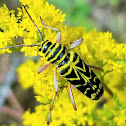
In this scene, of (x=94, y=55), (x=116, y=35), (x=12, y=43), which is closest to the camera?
(x=12, y=43)

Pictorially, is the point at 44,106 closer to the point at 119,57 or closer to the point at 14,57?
the point at 119,57

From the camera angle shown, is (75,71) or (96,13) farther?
(96,13)

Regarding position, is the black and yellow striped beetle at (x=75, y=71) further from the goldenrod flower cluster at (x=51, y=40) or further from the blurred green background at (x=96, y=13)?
the blurred green background at (x=96, y=13)

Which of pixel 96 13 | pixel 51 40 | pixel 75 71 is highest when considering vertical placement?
pixel 96 13

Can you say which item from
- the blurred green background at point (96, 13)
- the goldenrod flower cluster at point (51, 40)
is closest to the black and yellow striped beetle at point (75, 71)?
the goldenrod flower cluster at point (51, 40)

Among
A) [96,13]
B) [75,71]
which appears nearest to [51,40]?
[75,71]

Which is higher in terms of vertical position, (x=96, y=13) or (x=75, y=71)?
(x=96, y=13)

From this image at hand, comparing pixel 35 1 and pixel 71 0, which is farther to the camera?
pixel 71 0

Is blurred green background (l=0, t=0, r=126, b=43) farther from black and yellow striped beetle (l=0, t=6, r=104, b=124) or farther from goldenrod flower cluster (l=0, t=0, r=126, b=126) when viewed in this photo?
black and yellow striped beetle (l=0, t=6, r=104, b=124)

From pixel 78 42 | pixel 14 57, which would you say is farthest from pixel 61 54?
Result: pixel 14 57

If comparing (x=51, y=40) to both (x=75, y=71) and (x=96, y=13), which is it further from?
(x=96, y=13)

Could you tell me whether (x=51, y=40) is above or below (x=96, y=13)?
below
